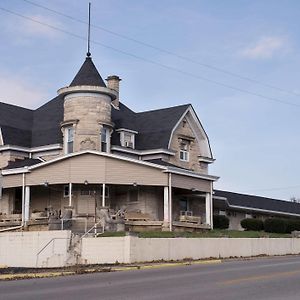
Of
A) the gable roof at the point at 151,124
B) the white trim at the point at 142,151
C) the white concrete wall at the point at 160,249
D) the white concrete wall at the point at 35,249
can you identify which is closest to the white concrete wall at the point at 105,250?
the white concrete wall at the point at 160,249

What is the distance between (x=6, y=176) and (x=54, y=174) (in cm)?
384

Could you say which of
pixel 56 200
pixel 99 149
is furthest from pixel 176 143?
pixel 56 200

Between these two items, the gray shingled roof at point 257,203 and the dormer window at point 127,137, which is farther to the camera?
the gray shingled roof at point 257,203

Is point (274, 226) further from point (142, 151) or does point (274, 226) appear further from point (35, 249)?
point (35, 249)

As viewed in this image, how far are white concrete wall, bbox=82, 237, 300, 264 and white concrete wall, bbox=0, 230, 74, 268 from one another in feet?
3.57

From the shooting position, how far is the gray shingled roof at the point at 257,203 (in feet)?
173

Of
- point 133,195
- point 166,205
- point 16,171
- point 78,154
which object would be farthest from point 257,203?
point 16,171

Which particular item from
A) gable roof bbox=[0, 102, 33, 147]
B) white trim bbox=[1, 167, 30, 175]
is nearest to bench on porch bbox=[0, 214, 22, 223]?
white trim bbox=[1, 167, 30, 175]

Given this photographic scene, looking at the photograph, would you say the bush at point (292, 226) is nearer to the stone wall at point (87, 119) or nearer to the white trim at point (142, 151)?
the white trim at point (142, 151)

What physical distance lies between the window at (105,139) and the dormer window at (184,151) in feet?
19.7

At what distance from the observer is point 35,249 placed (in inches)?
Result: 1148

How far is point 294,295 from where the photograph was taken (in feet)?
46.0

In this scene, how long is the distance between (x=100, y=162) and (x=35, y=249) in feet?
29.6

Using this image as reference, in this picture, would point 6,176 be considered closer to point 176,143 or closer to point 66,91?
point 66,91
